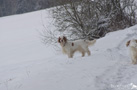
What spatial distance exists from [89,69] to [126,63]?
4.07 ft

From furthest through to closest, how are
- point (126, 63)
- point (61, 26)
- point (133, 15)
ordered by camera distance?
point (133, 15)
point (61, 26)
point (126, 63)

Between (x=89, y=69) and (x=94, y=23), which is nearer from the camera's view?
(x=89, y=69)

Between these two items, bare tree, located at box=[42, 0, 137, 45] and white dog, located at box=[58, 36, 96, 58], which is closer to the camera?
white dog, located at box=[58, 36, 96, 58]

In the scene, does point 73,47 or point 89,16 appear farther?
point 89,16

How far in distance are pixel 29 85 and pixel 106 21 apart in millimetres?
10797

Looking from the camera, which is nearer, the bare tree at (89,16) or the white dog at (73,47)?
the white dog at (73,47)

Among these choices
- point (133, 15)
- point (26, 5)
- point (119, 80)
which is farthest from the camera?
point (26, 5)

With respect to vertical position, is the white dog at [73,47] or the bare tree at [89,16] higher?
the bare tree at [89,16]

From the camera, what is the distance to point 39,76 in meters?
5.71

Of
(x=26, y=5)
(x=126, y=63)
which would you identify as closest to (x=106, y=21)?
(x=126, y=63)

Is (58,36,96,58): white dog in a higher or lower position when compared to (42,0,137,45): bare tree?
lower

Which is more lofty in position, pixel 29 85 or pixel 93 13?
pixel 93 13

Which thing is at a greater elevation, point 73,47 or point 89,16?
point 89,16

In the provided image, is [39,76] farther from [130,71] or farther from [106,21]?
[106,21]
